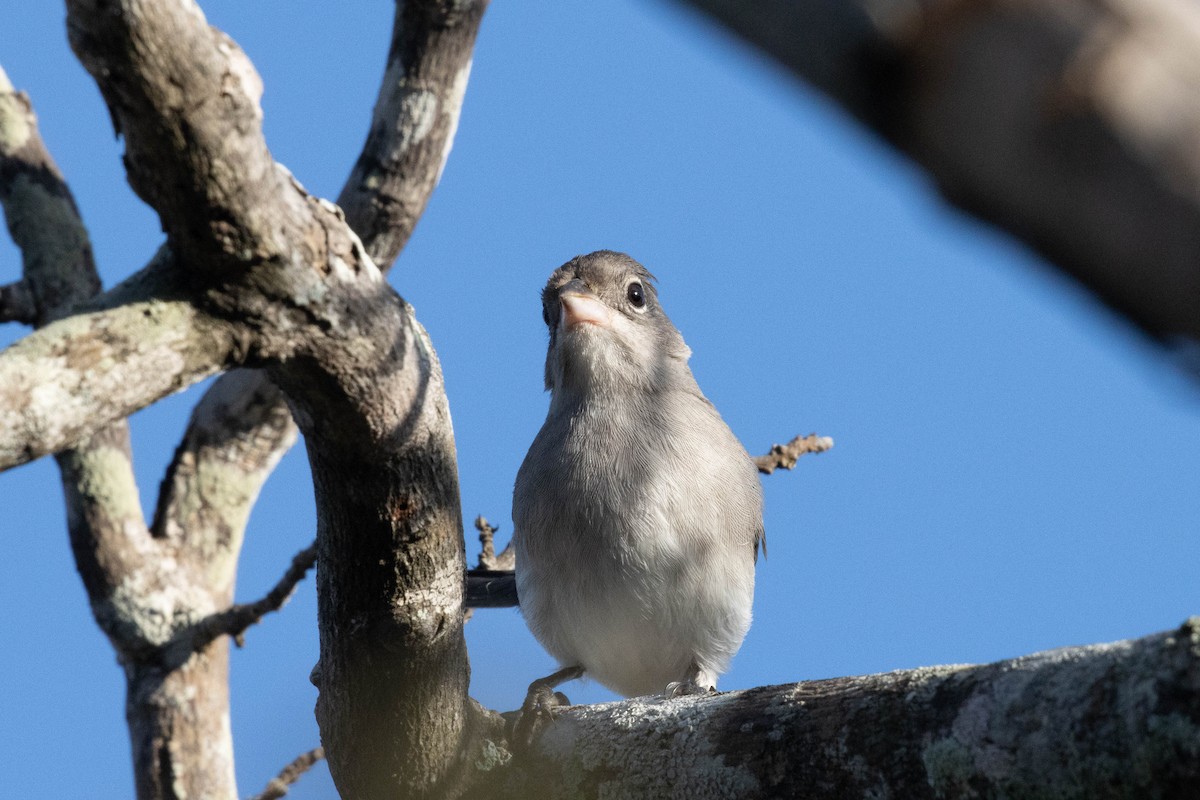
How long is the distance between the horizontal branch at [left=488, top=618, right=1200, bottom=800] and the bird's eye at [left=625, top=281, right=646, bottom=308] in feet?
8.33

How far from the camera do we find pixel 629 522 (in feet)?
16.1

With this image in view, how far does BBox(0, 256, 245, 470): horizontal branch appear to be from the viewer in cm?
228

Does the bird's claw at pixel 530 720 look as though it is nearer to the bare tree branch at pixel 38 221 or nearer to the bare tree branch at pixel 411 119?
the bare tree branch at pixel 411 119

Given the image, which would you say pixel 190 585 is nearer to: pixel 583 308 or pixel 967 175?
pixel 583 308

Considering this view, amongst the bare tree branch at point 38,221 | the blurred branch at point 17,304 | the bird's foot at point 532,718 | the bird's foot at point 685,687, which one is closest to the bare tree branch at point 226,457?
the bare tree branch at point 38,221

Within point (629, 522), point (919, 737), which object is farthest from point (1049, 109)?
point (629, 522)

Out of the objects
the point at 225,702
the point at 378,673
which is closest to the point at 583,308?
the point at 378,673

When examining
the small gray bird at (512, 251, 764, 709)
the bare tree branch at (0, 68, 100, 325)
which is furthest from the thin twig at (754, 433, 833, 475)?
the bare tree branch at (0, 68, 100, 325)

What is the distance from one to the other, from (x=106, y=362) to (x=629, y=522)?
2803 mm

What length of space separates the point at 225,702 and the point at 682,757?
352cm

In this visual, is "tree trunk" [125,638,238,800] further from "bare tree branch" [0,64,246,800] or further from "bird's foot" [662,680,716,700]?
"bird's foot" [662,680,716,700]

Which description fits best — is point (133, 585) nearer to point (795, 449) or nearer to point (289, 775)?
point (289, 775)

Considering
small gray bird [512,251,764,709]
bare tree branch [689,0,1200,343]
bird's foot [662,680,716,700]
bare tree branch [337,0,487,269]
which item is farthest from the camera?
bare tree branch [337,0,487,269]

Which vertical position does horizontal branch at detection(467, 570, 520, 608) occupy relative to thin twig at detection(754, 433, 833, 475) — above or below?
below
